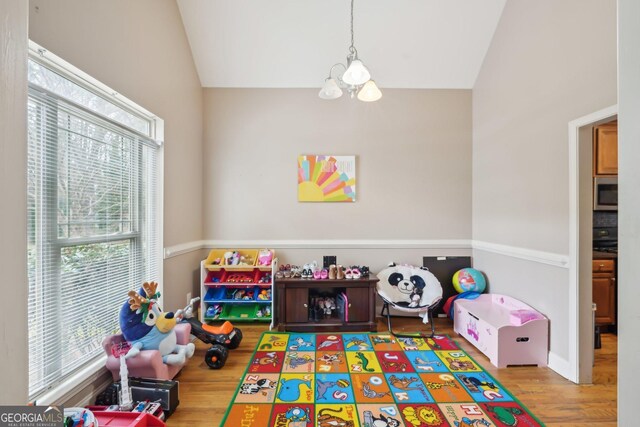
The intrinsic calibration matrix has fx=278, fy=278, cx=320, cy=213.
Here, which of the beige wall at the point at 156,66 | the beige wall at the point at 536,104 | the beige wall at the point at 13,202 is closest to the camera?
the beige wall at the point at 13,202

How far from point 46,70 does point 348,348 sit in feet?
9.39

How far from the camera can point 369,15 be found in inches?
111

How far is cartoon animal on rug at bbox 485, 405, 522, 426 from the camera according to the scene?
1.71 meters

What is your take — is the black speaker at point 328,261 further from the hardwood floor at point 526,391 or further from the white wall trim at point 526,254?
the white wall trim at point 526,254

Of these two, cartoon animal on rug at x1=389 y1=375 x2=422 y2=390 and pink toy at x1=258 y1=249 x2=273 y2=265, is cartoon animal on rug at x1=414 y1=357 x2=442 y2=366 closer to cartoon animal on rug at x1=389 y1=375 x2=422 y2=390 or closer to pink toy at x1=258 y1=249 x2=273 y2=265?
cartoon animal on rug at x1=389 y1=375 x2=422 y2=390

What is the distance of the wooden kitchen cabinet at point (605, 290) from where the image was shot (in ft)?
9.20

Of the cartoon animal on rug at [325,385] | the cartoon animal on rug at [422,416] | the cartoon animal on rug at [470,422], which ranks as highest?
the cartoon animal on rug at [325,385]

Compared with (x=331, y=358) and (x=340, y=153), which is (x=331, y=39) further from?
(x=331, y=358)

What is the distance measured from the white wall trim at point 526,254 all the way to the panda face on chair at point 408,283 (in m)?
0.83

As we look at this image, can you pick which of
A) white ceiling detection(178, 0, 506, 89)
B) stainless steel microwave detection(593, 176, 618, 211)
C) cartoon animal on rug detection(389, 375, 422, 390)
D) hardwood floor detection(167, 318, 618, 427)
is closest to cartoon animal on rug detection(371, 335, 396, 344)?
cartoon animal on rug detection(389, 375, 422, 390)

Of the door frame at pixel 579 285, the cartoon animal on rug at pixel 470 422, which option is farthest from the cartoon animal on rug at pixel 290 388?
the door frame at pixel 579 285

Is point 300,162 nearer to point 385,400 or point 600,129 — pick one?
point 385,400

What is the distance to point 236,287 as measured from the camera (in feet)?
10.4

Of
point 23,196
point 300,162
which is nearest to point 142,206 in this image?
point 300,162
